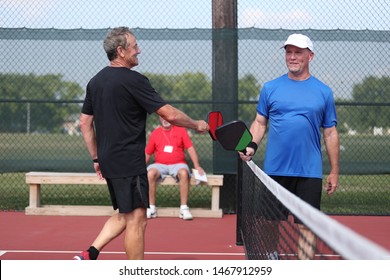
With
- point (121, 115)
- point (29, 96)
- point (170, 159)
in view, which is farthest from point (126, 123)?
point (29, 96)

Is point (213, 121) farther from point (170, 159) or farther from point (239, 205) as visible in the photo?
point (170, 159)

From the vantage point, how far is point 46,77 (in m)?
10.3

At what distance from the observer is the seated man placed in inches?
366

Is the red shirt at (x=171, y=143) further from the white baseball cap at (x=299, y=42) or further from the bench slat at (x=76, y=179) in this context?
the white baseball cap at (x=299, y=42)

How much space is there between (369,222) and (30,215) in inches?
159

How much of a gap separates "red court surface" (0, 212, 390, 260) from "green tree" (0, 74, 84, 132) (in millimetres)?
1337

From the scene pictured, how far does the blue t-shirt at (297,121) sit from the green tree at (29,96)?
5160mm

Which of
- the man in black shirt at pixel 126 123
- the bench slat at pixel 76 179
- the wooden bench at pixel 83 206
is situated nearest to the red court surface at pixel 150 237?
the wooden bench at pixel 83 206

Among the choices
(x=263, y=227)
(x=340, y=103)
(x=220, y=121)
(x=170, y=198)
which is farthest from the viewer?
(x=170, y=198)

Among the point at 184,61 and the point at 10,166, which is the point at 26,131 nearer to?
the point at 10,166

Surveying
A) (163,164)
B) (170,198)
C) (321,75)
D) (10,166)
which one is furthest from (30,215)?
(321,75)

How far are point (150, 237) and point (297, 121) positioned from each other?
3.03m

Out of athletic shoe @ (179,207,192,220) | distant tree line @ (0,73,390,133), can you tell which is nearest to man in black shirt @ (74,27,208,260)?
athletic shoe @ (179,207,192,220)
